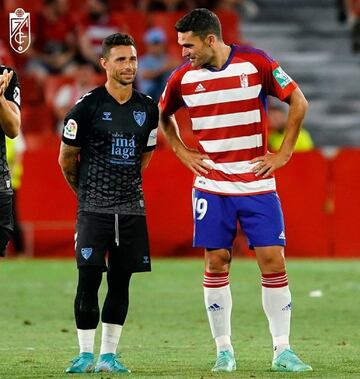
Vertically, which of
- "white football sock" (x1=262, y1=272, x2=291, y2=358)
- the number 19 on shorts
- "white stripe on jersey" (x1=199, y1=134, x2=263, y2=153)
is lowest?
"white football sock" (x1=262, y1=272, x2=291, y2=358)

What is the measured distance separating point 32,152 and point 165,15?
5.15 metres

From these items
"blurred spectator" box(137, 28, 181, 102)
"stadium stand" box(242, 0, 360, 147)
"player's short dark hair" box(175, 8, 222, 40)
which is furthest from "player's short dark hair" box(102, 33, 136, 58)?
"stadium stand" box(242, 0, 360, 147)

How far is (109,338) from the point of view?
903 centimetres

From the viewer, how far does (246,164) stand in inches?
357

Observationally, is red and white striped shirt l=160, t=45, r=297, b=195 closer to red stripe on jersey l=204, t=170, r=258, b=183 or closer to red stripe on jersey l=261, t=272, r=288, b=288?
red stripe on jersey l=204, t=170, r=258, b=183

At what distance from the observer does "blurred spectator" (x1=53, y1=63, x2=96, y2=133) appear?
20.0 m

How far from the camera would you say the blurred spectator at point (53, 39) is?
2164 centimetres

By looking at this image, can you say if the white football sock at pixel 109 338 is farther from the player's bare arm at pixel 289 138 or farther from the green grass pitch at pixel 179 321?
the player's bare arm at pixel 289 138

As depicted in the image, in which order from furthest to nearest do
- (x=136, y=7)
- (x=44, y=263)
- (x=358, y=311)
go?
(x=136, y=7)
(x=44, y=263)
(x=358, y=311)

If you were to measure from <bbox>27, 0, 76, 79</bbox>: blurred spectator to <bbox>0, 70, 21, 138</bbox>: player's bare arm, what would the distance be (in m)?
13.0

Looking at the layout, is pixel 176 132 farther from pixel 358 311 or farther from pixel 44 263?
pixel 44 263

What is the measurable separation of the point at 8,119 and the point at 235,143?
150 centimetres

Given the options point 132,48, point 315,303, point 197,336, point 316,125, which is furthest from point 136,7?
point 132,48

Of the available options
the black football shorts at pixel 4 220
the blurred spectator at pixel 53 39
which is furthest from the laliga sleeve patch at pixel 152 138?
the blurred spectator at pixel 53 39
